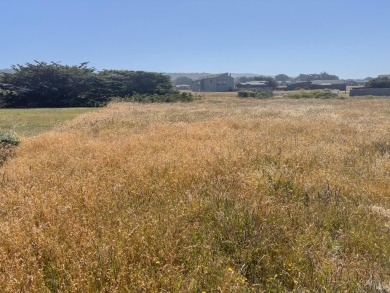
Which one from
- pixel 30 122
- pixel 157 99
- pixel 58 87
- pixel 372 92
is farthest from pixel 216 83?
pixel 30 122

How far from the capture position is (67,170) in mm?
5844

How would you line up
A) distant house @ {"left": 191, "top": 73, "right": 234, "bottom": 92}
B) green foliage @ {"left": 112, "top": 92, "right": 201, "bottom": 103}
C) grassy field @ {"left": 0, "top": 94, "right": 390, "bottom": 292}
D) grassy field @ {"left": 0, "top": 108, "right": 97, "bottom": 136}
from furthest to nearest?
distant house @ {"left": 191, "top": 73, "right": 234, "bottom": 92} < green foliage @ {"left": 112, "top": 92, "right": 201, "bottom": 103} < grassy field @ {"left": 0, "top": 108, "right": 97, "bottom": 136} < grassy field @ {"left": 0, "top": 94, "right": 390, "bottom": 292}

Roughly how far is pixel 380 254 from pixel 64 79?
41731 mm

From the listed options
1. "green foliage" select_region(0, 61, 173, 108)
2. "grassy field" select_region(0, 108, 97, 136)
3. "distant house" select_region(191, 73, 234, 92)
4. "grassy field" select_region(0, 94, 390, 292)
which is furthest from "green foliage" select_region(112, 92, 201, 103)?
"distant house" select_region(191, 73, 234, 92)

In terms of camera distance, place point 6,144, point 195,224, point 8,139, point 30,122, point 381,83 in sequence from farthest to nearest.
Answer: point 381,83 → point 30,122 → point 8,139 → point 6,144 → point 195,224

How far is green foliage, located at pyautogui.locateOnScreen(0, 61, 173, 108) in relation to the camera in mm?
36438

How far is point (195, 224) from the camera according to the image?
11.8 ft

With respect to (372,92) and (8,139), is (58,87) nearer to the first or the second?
(8,139)

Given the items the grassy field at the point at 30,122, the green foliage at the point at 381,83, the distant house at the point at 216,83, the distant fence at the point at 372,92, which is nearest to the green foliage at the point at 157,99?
the grassy field at the point at 30,122

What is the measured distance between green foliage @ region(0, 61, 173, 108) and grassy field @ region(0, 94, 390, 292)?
1275 inches

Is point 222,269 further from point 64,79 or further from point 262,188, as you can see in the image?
point 64,79

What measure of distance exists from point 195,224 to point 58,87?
39.7 m

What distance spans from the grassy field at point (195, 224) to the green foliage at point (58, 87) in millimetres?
32386

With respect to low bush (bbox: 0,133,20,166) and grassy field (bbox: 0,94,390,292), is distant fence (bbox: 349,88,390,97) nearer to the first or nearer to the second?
grassy field (bbox: 0,94,390,292)
